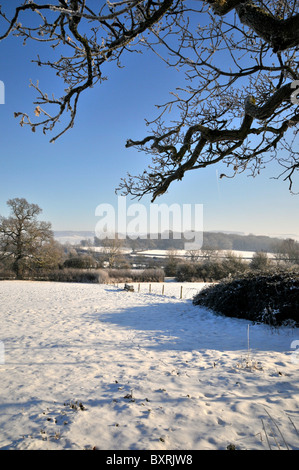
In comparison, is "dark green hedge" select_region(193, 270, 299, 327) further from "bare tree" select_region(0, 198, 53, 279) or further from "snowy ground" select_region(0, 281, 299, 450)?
"bare tree" select_region(0, 198, 53, 279)

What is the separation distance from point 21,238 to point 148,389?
113 ft

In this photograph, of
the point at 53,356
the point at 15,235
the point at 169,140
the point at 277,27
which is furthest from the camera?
the point at 15,235

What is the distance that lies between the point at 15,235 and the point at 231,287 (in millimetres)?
31652

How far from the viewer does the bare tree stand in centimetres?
3331

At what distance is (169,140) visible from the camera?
4598mm

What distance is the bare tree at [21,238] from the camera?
33312mm

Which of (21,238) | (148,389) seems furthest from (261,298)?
(21,238)

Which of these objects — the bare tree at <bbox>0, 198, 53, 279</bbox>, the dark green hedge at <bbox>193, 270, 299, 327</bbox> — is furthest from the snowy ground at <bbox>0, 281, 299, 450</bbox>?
the bare tree at <bbox>0, 198, 53, 279</bbox>

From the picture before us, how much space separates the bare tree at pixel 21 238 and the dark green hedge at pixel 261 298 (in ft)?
94.3

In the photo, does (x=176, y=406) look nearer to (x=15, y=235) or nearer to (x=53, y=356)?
(x=53, y=356)

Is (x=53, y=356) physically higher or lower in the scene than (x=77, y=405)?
lower

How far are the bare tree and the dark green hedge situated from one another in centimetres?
2874
